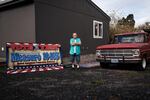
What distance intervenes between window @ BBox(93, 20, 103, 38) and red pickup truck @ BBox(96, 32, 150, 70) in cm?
588

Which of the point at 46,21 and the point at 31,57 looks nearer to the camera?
the point at 31,57

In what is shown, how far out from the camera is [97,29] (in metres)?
18.8

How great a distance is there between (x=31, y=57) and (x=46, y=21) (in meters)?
3.13

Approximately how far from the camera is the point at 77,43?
11.5 metres

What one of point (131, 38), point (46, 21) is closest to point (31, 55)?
point (46, 21)

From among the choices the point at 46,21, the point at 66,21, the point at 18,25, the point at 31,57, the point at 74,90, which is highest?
the point at 66,21

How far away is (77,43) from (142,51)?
10.6 feet

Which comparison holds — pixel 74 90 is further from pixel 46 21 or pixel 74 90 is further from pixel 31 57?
pixel 46 21

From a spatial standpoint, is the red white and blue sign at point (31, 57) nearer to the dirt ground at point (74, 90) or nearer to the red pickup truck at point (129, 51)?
the dirt ground at point (74, 90)

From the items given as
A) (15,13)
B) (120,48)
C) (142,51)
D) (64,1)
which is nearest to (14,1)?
(15,13)

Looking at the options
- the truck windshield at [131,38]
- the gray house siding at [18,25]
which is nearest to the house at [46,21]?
the gray house siding at [18,25]

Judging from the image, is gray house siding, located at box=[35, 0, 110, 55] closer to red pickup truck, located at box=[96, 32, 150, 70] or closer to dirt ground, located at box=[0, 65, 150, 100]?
red pickup truck, located at box=[96, 32, 150, 70]

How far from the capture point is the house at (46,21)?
40.9 feet

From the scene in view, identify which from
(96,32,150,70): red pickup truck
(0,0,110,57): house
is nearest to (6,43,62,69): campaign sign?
(0,0,110,57): house
